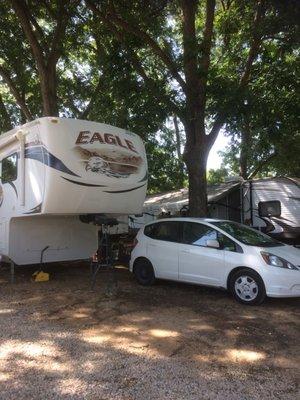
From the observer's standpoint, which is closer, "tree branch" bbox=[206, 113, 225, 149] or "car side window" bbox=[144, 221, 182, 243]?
"car side window" bbox=[144, 221, 182, 243]

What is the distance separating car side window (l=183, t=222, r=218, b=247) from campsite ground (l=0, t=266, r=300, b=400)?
101 cm

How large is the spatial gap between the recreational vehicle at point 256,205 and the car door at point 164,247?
4.42m

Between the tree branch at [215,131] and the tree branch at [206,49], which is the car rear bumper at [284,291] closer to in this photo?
the tree branch at [215,131]

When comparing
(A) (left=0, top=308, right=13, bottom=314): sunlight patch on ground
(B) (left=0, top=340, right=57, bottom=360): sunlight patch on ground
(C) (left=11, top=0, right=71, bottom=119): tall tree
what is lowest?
(B) (left=0, top=340, right=57, bottom=360): sunlight patch on ground

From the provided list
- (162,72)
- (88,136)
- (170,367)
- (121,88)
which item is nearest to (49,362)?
(170,367)

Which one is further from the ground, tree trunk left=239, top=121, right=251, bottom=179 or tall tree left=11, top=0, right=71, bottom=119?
tall tree left=11, top=0, right=71, bottom=119

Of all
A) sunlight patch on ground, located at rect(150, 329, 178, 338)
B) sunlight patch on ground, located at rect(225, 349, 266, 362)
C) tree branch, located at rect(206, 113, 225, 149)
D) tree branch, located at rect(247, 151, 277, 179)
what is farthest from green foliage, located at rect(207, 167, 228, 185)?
sunlight patch on ground, located at rect(225, 349, 266, 362)

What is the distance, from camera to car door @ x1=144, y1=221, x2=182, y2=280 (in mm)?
9594

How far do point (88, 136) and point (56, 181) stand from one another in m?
1.19

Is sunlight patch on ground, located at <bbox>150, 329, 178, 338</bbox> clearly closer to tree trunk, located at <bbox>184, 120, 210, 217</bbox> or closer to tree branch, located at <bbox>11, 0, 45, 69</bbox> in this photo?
tree trunk, located at <bbox>184, 120, 210, 217</bbox>

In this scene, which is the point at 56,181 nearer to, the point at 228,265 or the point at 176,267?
the point at 176,267

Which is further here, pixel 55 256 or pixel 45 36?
pixel 45 36

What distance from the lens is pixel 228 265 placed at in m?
8.66

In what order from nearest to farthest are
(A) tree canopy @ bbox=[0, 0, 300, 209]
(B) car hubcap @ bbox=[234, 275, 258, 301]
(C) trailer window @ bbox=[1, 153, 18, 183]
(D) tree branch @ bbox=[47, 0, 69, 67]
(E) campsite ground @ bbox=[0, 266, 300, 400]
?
(E) campsite ground @ bbox=[0, 266, 300, 400]
(B) car hubcap @ bbox=[234, 275, 258, 301]
(C) trailer window @ bbox=[1, 153, 18, 183]
(A) tree canopy @ bbox=[0, 0, 300, 209]
(D) tree branch @ bbox=[47, 0, 69, 67]
